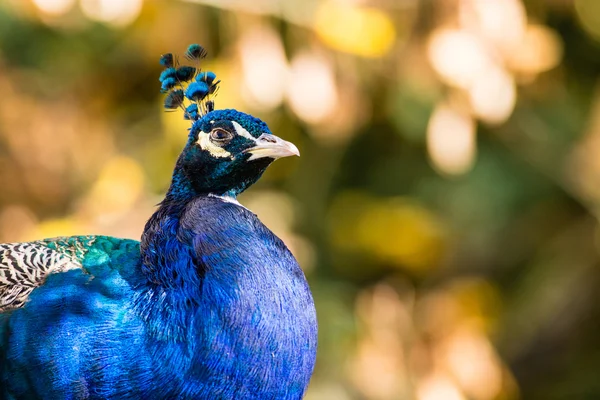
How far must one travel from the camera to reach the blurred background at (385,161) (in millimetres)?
3783

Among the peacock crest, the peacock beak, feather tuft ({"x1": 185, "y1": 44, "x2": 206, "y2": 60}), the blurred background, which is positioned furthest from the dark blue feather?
the blurred background

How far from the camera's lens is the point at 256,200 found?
13.7ft

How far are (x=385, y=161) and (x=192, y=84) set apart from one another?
307 centimetres

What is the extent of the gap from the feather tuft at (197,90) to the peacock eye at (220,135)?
0.17m

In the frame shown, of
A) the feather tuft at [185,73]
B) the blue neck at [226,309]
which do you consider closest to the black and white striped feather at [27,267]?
the blue neck at [226,309]

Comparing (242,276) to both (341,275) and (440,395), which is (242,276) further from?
(341,275)

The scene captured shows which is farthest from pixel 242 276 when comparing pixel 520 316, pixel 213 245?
pixel 520 316

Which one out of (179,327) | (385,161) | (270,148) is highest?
(385,161)

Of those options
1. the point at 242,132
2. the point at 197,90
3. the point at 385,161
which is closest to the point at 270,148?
the point at 242,132

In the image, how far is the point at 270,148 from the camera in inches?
69.7

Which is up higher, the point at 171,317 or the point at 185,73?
the point at 185,73

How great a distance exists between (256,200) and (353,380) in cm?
99

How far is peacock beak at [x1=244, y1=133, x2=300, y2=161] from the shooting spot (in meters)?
1.75

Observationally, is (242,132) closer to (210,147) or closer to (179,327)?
(210,147)
